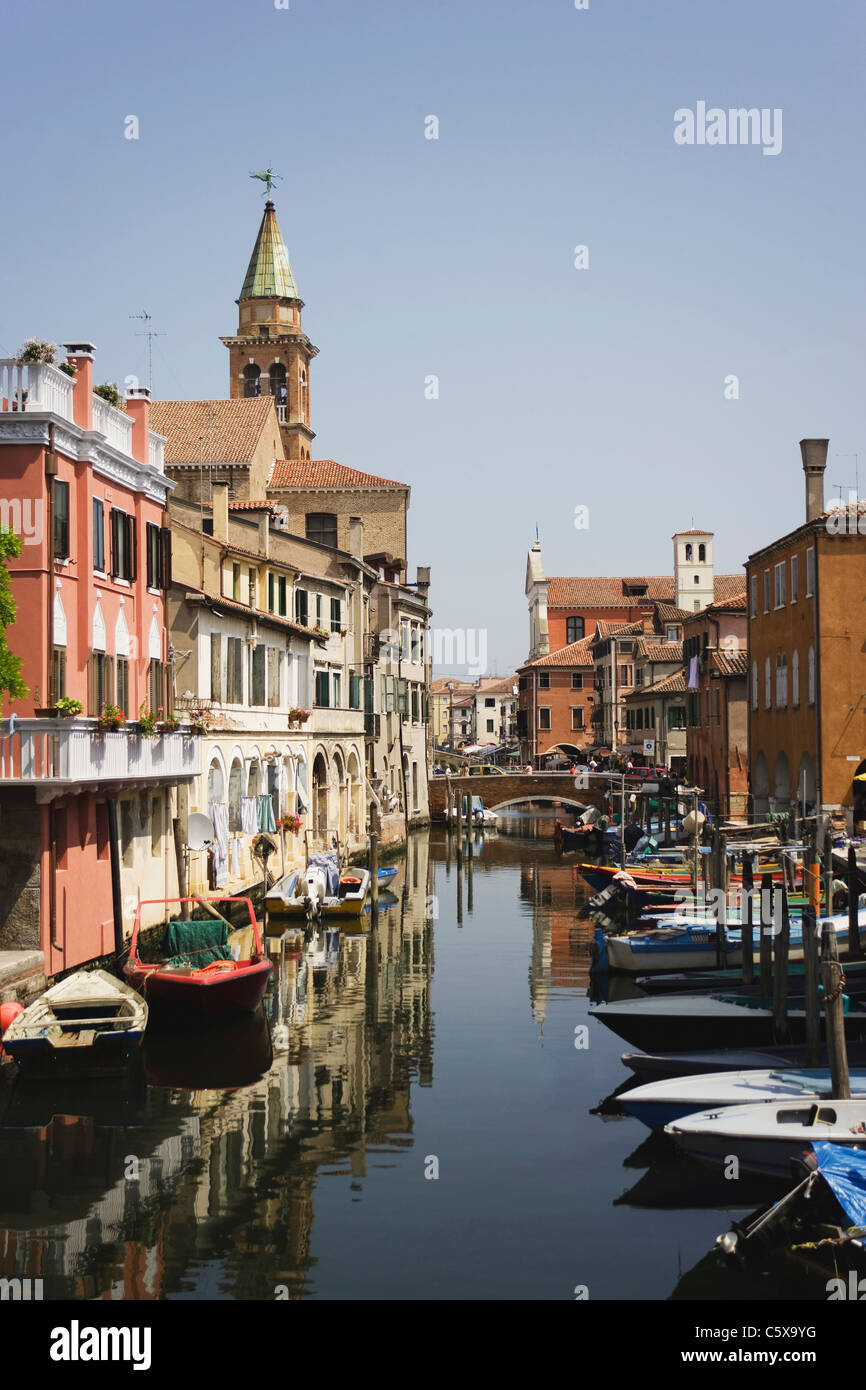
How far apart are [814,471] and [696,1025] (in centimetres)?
2951

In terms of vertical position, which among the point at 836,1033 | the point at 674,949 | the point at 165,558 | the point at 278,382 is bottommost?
the point at 674,949

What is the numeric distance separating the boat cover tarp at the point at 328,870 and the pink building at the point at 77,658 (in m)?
10.0

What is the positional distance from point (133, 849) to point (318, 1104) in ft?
33.1

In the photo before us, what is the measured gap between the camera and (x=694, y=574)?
102 m

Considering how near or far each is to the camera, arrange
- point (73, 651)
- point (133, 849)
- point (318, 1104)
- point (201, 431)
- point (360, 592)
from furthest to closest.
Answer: point (201, 431) → point (360, 592) → point (133, 849) → point (73, 651) → point (318, 1104)

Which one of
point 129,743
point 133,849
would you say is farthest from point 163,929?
point 129,743

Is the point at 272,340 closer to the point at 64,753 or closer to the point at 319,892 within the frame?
the point at 319,892

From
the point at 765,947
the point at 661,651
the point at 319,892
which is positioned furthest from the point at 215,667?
the point at 661,651

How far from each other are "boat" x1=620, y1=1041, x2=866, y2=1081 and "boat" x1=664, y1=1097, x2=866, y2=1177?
2539 mm

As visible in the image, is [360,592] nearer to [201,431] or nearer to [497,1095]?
[201,431]

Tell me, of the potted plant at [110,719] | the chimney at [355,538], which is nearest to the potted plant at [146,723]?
the potted plant at [110,719]

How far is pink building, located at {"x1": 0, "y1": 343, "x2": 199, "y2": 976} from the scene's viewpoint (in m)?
23.0

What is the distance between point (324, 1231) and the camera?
50.8 feet

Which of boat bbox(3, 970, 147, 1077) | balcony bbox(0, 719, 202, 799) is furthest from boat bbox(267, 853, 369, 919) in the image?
boat bbox(3, 970, 147, 1077)
